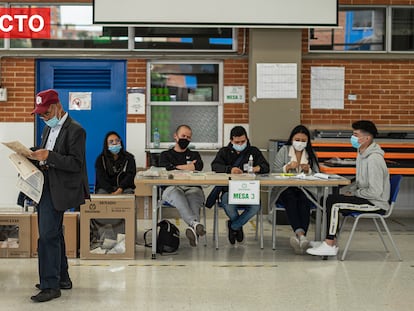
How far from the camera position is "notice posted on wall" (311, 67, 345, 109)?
29.1 feet

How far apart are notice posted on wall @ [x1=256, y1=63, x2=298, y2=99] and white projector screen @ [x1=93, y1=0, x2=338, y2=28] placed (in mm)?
522

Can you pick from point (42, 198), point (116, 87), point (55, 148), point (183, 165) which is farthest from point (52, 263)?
point (116, 87)

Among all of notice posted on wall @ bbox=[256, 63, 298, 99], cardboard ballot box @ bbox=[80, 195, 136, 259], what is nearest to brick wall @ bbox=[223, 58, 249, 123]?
notice posted on wall @ bbox=[256, 63, 298, 99]

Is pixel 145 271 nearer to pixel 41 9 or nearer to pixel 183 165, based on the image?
pixel 183 165

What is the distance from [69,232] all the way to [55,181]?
5.03ft

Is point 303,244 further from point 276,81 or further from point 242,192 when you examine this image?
point 276,81

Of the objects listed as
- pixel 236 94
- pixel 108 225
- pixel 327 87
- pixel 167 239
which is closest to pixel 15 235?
pixel 108 225

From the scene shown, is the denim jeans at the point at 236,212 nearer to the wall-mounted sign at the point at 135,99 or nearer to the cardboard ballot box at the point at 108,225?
the cardboard ballot box at the point at 108,225

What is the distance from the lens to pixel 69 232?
6.19m

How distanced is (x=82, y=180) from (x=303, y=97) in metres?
4.56

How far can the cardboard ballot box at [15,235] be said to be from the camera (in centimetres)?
613

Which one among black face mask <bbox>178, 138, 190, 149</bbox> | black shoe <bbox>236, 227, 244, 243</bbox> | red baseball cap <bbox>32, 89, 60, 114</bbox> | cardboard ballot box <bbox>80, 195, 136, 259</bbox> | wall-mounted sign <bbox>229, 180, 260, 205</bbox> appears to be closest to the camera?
red baseball cap <bbox>32, 89, 60, 114</bbox>

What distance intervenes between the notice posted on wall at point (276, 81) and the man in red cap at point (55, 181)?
4103 mm

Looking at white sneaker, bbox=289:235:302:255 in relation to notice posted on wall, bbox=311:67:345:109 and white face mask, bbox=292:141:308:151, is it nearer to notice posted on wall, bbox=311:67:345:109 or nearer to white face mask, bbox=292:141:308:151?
white face mask, bbox=292:141:308:151
